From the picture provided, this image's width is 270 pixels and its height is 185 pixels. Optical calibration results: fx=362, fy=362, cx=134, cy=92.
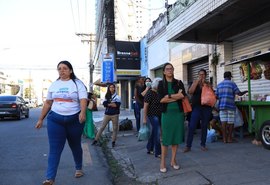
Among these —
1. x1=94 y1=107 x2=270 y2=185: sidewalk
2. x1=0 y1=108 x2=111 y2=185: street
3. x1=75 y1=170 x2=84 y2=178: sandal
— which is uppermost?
x1=94 y1=107 x2=270 y2=185: sidewalk

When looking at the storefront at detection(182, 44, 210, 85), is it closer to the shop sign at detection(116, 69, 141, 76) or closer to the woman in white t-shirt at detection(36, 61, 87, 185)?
the woman in white t-shirt at detection(36, 61, 87, 185)

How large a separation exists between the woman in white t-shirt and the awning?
4573 millimetres

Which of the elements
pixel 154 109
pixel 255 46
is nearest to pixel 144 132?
pixel 154 109

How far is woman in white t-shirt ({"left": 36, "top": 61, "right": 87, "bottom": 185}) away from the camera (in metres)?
5.45

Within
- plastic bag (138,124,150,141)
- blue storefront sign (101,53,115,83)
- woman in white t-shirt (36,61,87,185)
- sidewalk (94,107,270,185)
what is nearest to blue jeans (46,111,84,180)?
woman in white t-shirt (36,61,87,185)

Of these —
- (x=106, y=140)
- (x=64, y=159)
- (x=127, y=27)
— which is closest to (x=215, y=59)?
(x=106, y=140)

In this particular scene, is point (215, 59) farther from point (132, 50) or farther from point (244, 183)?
point (132, 50)

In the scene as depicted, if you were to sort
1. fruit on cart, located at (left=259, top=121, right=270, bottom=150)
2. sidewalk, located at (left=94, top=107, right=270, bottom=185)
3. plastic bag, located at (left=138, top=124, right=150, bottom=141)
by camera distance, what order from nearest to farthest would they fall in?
sidewalk, located at (left=94, top=107, right=270, bottom=185) → fruit on cart, located at (left=259, top=121, right=270, bottom=150) → plastic bag, located at (left=138, top=124, right=150, bottom=141)

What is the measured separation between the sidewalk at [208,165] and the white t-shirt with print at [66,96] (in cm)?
146

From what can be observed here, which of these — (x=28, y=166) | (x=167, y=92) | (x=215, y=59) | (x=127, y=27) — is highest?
(x=127, y=27)

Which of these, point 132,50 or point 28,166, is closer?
point 28,166

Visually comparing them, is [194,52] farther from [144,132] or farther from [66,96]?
[66,96]

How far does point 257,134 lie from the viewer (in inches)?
314

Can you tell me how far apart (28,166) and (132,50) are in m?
18.3
